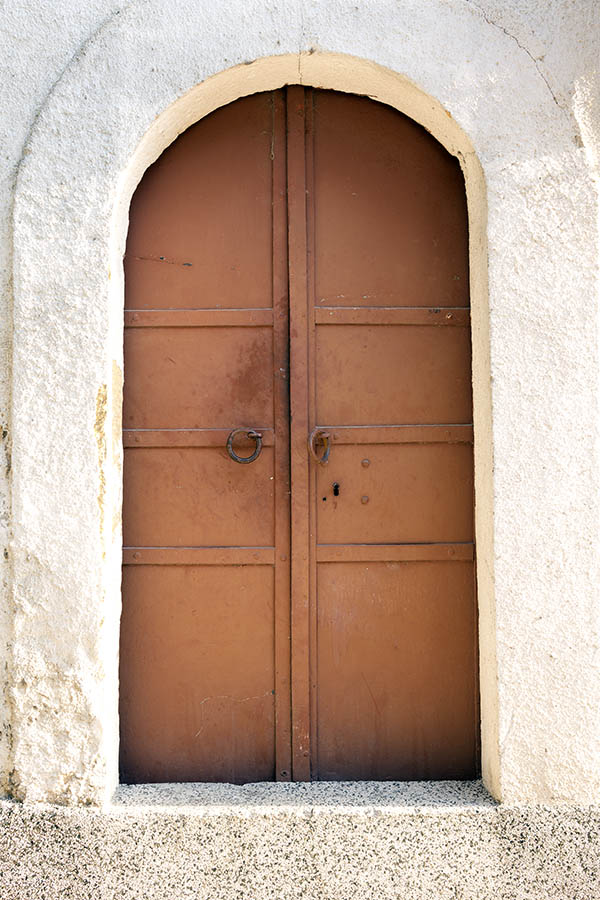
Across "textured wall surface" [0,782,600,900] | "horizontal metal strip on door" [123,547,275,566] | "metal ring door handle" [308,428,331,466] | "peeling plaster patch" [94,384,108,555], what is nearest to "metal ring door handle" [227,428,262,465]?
"metal ring door handle" [308,428,331,466]

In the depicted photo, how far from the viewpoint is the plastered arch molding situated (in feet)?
7.26

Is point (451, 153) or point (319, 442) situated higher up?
point (451, 153)

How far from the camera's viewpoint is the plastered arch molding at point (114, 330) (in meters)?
2.21

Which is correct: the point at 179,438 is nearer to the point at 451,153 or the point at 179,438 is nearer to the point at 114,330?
the point at 114,330

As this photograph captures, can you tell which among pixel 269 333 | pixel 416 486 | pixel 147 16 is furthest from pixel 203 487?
pixel 147 16

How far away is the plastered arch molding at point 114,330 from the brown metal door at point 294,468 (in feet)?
0.64

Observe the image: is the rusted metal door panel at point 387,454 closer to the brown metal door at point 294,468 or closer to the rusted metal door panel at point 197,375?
the brown metal door at point 294,468

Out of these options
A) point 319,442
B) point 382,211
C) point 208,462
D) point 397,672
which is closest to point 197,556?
point 208,462

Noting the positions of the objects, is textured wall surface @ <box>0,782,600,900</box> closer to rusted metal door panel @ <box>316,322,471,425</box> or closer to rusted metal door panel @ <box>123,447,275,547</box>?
rusted metal door panel @ <box>123,447,275,547</box>

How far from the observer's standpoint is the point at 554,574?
222 cm

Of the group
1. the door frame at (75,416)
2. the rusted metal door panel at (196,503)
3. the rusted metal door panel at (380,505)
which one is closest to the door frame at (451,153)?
the door frame at (75,416)

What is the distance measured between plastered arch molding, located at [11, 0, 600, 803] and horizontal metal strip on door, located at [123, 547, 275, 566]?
0.19 metres

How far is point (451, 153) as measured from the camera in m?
2.48

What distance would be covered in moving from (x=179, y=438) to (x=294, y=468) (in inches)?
16.4
